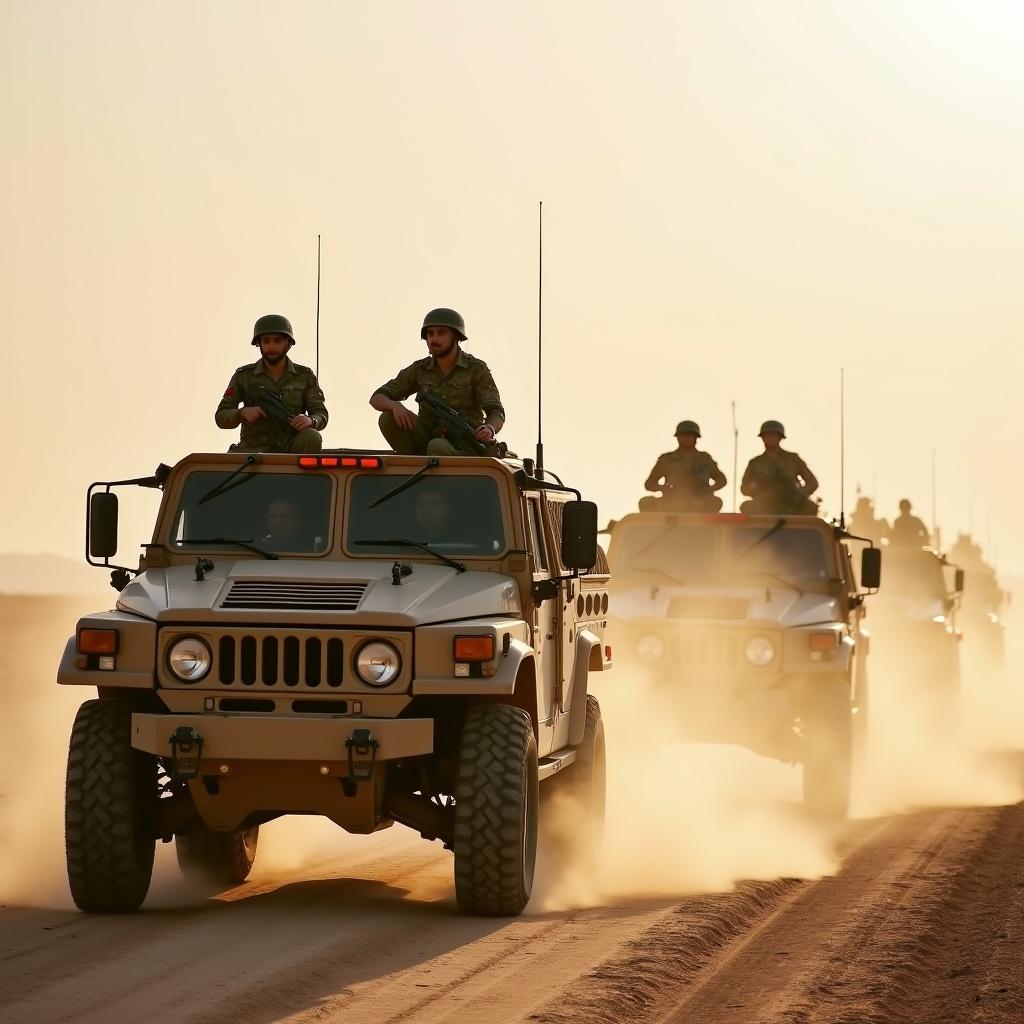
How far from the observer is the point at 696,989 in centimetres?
825

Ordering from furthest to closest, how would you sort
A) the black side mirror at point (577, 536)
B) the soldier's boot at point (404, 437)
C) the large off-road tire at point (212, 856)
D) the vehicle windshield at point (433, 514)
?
the soldier's boot at point (404, 437) < the large off-road tire at point (212, 856) < the black side mirror at point (577, 536) < the vehicle windshield at point (433, 514)

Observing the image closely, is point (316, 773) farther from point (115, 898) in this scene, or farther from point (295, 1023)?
point (295, 1023)

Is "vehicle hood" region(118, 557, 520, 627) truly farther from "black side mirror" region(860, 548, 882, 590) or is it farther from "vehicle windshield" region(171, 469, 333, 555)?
"black side mirror" region(860, 548, 882, 590)

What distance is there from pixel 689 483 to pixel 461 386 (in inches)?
242

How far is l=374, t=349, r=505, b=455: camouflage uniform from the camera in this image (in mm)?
11539

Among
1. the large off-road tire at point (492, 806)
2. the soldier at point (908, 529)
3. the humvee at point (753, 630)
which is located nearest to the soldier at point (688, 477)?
the humvee at point (753, 630)

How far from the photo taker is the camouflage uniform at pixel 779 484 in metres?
17.7

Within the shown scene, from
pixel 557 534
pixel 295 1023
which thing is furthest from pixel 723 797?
pixel 295 1023

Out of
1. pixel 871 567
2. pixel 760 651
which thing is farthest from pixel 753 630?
pixel 871 567

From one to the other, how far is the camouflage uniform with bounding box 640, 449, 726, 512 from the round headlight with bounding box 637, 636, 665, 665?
2.24 metres

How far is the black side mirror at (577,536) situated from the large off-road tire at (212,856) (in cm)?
210

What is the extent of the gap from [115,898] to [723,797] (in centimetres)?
719

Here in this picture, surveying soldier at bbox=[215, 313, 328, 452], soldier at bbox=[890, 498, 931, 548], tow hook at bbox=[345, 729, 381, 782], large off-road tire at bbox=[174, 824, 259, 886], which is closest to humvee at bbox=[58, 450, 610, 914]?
tow hook at bbox=[345, 729, 381, 782]

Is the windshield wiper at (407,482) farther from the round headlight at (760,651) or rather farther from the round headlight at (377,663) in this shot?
the round headlight at (760,651)
